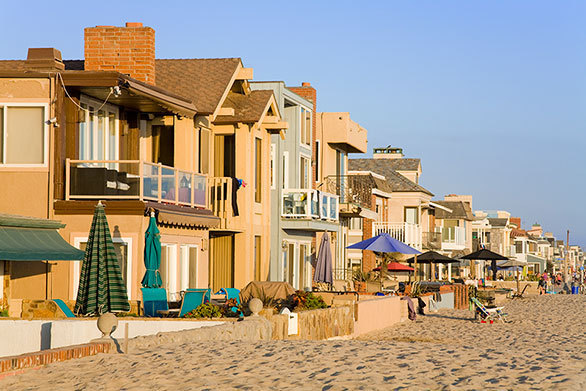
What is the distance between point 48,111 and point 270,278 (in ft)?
39.8

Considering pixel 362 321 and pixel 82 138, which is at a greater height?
pixel 82 138

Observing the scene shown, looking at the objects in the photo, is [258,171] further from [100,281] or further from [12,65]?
[100,281]

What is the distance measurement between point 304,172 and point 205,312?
671 inches

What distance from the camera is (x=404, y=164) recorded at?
64812 millimetres

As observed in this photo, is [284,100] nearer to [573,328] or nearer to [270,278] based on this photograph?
[270,278]

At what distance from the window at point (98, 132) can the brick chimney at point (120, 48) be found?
1.85m

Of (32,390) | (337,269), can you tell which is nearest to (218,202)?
(337,269)

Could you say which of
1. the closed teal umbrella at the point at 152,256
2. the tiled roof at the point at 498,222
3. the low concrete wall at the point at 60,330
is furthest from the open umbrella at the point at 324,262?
the tiled roof at the point at 498,222

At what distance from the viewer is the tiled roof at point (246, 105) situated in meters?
28.2

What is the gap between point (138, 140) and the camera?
981 inches

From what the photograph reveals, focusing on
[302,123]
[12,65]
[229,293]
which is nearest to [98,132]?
[12,65]

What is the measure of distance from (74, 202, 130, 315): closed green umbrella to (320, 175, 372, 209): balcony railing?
1957cm

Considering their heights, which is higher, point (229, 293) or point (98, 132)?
point (98, 132)

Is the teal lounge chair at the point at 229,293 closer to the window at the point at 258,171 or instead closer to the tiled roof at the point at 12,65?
the window at the point at 258,171
